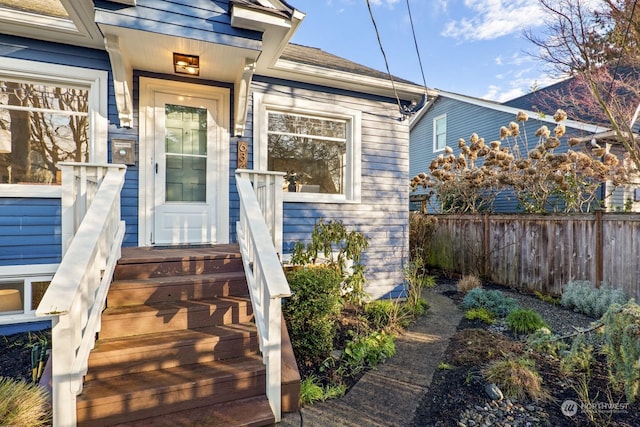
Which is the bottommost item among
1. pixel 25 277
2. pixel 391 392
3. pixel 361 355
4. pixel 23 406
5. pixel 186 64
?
pixel 391 392

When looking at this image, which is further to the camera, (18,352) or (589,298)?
(589,298)

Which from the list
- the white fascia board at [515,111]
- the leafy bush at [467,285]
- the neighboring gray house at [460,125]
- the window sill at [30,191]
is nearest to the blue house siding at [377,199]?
the leafy bush at [467,285]

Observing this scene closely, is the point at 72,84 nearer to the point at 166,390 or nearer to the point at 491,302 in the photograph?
the point at 166,390

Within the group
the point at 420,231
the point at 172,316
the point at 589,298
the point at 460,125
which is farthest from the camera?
the point at 460,125

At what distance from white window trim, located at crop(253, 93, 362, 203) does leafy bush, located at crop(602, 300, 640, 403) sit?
3.29 meters

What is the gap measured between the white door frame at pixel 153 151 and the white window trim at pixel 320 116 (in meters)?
0.43

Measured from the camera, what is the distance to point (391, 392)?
262 centimetres

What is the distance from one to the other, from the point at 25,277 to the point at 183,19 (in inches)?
132

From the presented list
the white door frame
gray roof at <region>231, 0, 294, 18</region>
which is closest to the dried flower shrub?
gray roof at <region>231, 0, 294, 18</region>

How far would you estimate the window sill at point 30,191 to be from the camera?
3.57m

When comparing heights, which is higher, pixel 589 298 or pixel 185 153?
pixel 185 153

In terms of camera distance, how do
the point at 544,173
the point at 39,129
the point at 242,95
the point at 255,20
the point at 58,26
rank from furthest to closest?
1. the point at 544,173
2. the point at 242,95
3. the point at 39,129
4. the point at 58,26
5. the point at 255,20

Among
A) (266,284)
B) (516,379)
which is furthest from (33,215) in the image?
(516,379)

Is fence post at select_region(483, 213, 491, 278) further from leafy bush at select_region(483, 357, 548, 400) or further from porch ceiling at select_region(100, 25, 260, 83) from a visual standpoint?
porch ceiling at select_region(100, 25, 260, 83)
